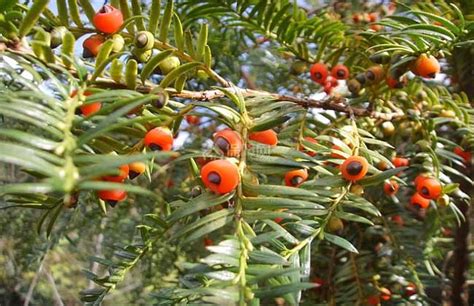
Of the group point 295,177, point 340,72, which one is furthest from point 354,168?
point 340,72

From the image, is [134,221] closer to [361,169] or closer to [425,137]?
[425,137]

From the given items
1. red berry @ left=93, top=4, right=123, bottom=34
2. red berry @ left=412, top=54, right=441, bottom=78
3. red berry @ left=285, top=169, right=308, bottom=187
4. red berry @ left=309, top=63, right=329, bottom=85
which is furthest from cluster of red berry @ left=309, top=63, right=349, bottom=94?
red berry @ left=93, top=4, right=123, bottom=34

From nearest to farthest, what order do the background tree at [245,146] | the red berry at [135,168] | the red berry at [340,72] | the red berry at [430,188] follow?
1. the background tree at [245,146]
2. the red berry at [135,168]
3. the red berry at [430,188]
4. the red berry at [340,72]

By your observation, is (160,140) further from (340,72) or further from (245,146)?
(340,72)

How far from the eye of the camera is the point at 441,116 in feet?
2.93

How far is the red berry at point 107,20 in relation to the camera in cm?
55

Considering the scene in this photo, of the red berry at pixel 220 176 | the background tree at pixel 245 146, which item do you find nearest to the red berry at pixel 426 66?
the background tree at pixel 245 146

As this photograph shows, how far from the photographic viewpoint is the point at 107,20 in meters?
0.55

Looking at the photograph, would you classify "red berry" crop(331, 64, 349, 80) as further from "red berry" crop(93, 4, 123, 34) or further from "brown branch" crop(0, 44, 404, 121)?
"red berry" crop(93, 4, 123, 34)

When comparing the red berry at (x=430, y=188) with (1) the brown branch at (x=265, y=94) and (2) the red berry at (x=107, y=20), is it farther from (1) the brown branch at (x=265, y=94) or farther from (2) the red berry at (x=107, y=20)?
(2) the red berry at (x=107, y=20)

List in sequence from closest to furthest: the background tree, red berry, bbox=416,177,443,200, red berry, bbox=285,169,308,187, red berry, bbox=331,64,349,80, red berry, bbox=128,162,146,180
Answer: the background tree → red berry, bbox=128,162,146,180 → red berry, bbox=285,169,308,187 → red berry, bbox=416,177,443,200 → red berry, bbox=331,64,349,80

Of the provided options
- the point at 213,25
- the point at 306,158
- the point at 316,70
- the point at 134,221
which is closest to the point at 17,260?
the point at 134,221

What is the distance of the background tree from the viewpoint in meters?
0.40

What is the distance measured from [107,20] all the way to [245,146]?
0.20 meters
